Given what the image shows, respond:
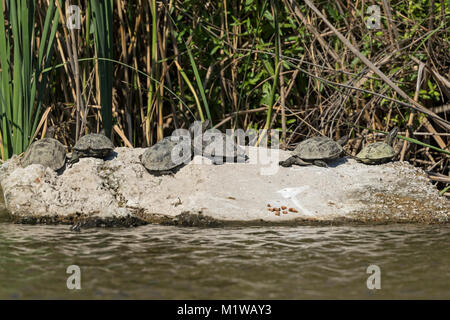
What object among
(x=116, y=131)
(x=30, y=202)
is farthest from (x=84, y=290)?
(x=116, y=131)

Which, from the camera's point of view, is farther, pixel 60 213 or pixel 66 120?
pixel 66 120

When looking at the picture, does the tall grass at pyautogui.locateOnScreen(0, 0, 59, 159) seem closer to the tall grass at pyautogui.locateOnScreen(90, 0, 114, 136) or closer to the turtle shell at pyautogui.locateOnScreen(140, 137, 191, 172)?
the tall grass at pyautogui.locateOnScreen(90, 0, 114, 136)

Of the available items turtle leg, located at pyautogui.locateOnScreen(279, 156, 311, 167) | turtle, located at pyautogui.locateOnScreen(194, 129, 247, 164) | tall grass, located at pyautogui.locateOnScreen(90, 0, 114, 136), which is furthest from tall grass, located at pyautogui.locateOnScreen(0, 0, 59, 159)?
turtle leg, located at pyautogui.locateOnScreen(279, 156, 311, 167)

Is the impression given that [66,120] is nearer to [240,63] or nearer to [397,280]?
[240,63]

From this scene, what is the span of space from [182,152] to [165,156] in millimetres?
177

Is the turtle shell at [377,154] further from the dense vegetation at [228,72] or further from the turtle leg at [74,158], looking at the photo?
the turtle leg at [74,158]

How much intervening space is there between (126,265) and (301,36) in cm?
387

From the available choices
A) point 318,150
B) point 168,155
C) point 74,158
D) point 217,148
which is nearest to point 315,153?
point 318,150

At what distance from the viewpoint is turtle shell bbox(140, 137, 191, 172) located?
15.4 feet

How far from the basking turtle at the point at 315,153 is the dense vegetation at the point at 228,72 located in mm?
413

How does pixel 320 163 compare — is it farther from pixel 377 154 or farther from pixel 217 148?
pixel 217 148

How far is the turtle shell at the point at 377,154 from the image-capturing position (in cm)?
480

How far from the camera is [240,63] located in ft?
20.4

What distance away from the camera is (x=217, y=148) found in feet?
15.7
